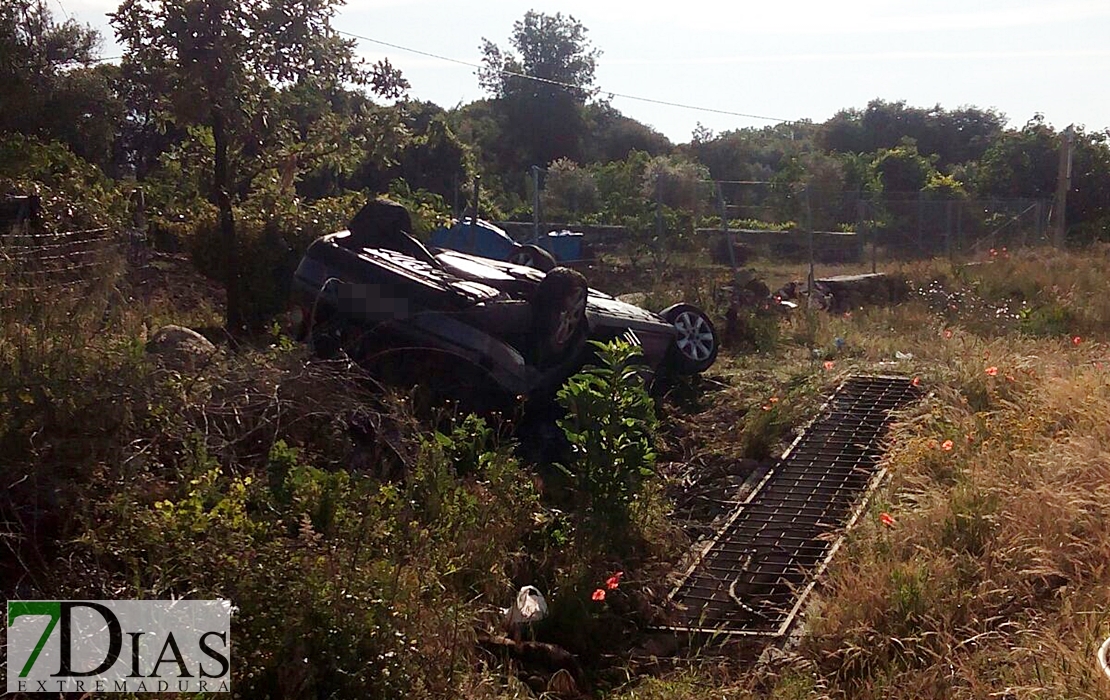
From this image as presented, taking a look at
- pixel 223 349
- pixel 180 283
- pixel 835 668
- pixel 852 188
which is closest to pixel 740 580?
pixel 835 668

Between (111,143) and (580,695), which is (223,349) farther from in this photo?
(111,143)

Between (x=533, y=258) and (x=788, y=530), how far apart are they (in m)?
5.52

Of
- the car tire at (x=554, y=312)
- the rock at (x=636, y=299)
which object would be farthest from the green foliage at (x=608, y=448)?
the rock at (x=636, y=299)

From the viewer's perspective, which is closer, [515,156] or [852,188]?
[852,188]

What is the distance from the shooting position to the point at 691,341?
11.0 metres

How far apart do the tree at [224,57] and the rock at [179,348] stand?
11.1 ft

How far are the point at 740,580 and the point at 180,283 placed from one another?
9.57 m

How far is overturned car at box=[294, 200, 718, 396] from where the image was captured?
784cm

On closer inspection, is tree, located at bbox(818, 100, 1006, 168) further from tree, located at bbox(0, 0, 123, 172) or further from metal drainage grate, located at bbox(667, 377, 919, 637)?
metal drainage grate, located at bbox(667, 377, 919, 637)

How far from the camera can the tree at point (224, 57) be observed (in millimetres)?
11602

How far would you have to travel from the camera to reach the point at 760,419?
8.91 meters

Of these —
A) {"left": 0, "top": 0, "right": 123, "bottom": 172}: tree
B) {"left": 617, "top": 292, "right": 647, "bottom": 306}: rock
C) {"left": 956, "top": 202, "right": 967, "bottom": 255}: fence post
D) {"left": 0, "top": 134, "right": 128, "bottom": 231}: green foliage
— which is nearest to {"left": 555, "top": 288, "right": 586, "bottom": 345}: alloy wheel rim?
{"left": 617, "top": 292, "right": 647, "bottom": 306}: rock

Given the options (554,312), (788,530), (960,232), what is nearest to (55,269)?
(554,312)

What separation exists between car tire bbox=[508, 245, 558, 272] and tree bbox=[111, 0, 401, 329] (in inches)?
115
